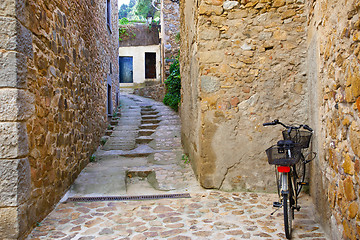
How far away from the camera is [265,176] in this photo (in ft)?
13.3

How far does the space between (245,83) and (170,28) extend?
35.1 ft

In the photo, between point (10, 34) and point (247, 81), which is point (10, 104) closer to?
point (10, 34)

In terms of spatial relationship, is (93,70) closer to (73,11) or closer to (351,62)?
(73,11)

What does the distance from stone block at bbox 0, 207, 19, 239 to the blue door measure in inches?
623

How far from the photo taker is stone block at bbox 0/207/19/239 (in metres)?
2.65

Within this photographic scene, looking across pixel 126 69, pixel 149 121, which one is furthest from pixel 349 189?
pixel 126 69

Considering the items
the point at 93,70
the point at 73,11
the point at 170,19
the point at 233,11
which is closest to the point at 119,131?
the point at 93,70

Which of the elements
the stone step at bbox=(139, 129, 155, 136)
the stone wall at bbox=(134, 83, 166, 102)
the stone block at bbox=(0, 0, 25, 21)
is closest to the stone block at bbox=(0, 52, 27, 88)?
the stone block at bbox=(0, 0, 25, 21)

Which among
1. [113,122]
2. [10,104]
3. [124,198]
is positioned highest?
[10,104]

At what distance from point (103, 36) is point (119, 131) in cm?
268

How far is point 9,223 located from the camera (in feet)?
8.73

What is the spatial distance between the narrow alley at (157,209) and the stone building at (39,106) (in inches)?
12.4

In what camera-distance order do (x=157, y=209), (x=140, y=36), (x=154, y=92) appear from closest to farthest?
(x=157, y=209)
(x=154, y=92)
(x=140, y=36)

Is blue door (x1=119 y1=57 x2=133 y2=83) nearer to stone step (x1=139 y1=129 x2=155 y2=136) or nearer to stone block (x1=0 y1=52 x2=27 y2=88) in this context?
stone step (x1=139 y1=129 x2=155 y2=136)
